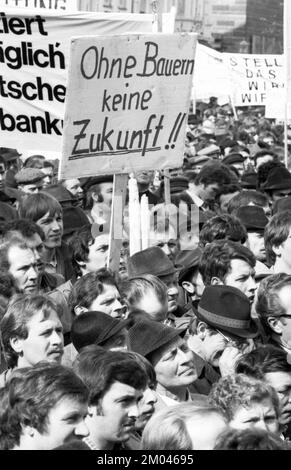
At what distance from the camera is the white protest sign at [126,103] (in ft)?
24.3

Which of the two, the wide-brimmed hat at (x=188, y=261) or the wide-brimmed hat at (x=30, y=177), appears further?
the wide-brimmed hat at (x=30, y=177)

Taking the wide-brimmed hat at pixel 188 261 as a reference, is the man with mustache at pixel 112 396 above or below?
above

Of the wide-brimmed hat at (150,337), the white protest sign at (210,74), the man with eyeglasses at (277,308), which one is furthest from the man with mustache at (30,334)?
the white protest sign at (210,74)

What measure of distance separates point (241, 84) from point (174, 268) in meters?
13.5

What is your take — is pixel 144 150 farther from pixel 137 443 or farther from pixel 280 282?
pixel 137 443

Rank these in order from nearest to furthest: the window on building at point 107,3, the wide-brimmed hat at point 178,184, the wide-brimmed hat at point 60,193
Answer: the wide-brimmed hat at point 60,193 < the wide-brimmed hat at point 178,184 < the window on building at point 107,3

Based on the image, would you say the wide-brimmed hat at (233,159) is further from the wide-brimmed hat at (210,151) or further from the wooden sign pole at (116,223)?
the wooden sign pole at (116,223)

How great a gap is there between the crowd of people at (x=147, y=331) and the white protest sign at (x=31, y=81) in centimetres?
61

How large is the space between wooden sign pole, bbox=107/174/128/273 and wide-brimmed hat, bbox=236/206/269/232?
4.41ft

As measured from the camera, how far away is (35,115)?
9367 mm

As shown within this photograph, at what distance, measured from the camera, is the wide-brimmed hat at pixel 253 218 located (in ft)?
29.1

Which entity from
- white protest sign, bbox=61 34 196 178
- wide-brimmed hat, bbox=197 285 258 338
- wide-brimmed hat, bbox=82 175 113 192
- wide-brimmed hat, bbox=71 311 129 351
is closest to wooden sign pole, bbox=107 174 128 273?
white protest sign, bbox=61 34 196 178

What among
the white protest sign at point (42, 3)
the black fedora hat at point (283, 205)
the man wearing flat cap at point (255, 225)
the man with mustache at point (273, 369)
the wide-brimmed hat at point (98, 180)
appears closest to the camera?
the man with mustache at point (273, 369)

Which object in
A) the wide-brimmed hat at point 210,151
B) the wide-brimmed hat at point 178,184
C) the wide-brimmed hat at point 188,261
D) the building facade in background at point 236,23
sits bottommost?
the building facade in background at point 236,23
